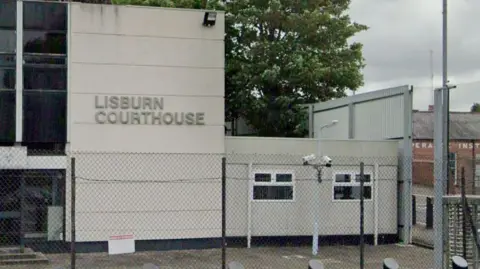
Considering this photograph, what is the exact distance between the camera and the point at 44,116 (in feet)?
61.0

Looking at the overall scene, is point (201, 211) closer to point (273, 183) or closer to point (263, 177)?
point (263, 177)

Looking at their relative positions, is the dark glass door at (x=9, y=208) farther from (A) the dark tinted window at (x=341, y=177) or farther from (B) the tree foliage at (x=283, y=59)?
(B) the tree foliage at (x=283, y=59)

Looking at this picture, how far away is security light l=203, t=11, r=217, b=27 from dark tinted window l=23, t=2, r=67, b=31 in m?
3.89

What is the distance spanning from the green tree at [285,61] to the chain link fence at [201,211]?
26.0ft

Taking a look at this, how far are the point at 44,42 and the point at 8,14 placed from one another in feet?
3.84

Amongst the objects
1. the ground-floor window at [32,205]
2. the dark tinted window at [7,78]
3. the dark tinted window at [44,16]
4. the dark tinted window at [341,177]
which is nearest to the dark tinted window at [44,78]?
the dark tinted window at [7,78]

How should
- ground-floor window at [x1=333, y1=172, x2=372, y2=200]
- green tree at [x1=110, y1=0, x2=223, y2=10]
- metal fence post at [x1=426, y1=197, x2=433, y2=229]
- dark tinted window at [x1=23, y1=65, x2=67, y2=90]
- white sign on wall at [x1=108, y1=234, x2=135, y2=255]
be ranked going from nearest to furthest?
white sign on wall at [x1=108, y1=234, x2=135, y2=255] → dark tinted window at [x1=23, y1=65, x2=67, y2=90] → ground-floor window at [x1=333, y1=172, x2=372, y2=200] → metal fence post at [x1=426, y1=197, x2=433, y2=229] → green tree at [x1=110, y1=0, x2=223, y2=10]

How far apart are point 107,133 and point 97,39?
2610 mm

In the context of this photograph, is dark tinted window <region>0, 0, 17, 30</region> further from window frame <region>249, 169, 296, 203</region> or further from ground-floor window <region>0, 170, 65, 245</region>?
window frame <region>249, 169, 296, 203</region>

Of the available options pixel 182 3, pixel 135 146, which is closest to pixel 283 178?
pixel 135 146

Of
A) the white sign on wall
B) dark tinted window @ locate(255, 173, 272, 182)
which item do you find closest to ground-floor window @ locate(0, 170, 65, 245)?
dark tinted window @ locate(255, 173, 272, 182)

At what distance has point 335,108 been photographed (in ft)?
81.1

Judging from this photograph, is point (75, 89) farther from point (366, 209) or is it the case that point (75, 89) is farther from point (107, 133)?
point (366, 209)

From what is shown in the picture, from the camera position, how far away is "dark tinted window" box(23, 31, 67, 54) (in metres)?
18.6
